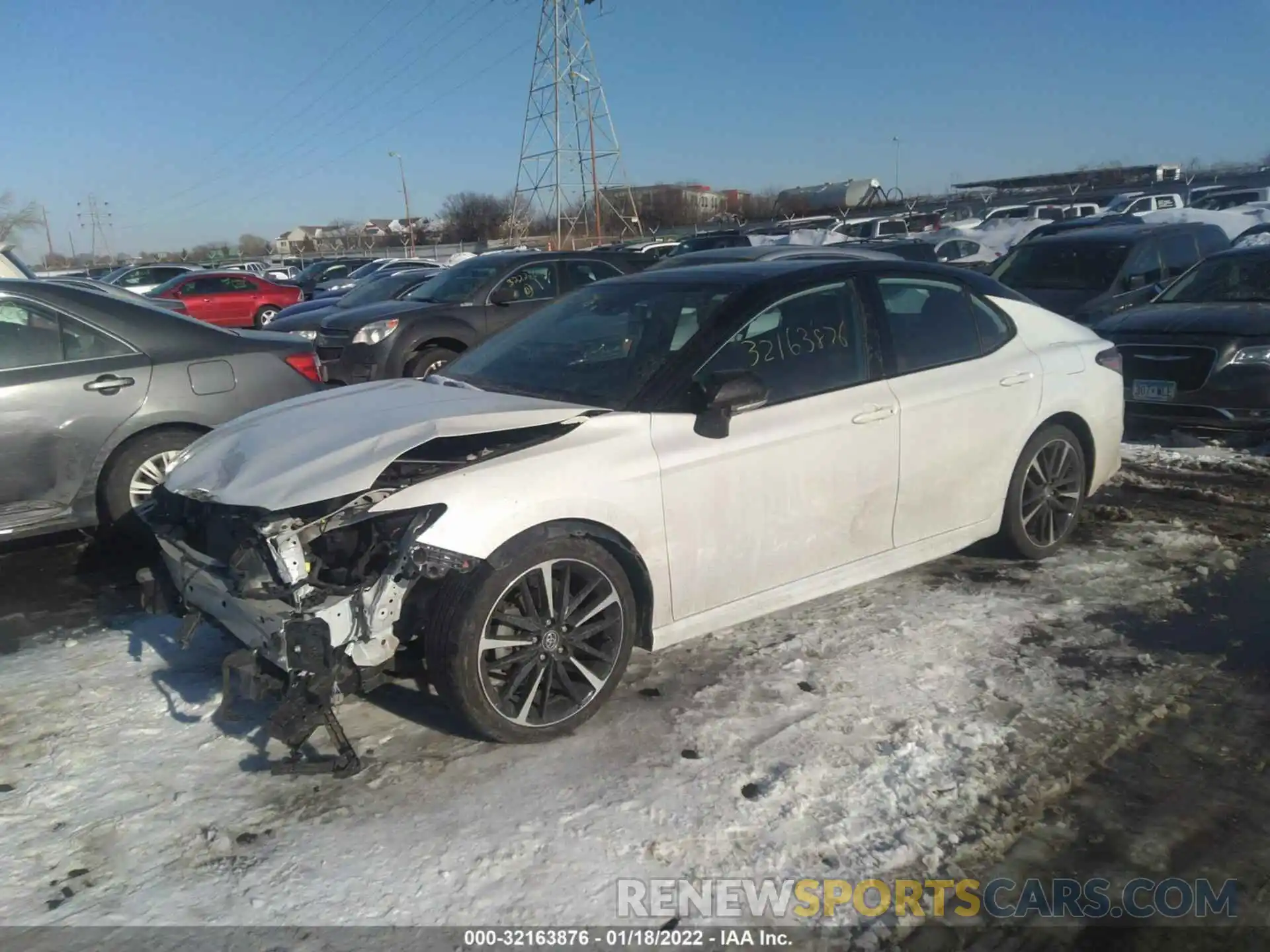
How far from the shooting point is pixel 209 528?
3818 millimetres

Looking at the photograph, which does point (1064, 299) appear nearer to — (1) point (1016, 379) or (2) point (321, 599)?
(1) point (1016, 379)

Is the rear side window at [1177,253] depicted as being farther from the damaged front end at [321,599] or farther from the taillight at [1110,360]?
the damaged front end at [321,599]

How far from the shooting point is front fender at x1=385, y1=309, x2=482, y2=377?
10.3 m

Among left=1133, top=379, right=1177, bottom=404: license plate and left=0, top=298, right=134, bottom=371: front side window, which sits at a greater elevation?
left=0, top=298, right=134, bottom=371: front side window

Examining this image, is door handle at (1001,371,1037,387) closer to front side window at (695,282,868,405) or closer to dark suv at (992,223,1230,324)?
front side window at (695,282,868,405)

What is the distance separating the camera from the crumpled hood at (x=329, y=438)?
3447mm

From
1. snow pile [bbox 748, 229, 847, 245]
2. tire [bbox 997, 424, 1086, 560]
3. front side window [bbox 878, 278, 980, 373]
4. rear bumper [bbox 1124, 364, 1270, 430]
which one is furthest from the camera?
snow pile [bbox 748, 229, 847, 245]

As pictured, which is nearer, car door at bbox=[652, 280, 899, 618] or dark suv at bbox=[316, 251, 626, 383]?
car door at bbox=[652, 280, 899, 618]

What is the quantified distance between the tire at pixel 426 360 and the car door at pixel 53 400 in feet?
15.5

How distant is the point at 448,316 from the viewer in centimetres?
1055

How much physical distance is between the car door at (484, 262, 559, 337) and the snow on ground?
6.63 meters

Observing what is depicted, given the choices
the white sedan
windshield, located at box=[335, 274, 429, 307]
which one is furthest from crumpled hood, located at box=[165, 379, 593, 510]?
windshield, located at box=[335, 274, 429, 307]

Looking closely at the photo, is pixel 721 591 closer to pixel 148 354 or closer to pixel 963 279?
pixel 963 279

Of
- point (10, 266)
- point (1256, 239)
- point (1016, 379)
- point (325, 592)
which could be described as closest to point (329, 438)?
point (325, 592)
